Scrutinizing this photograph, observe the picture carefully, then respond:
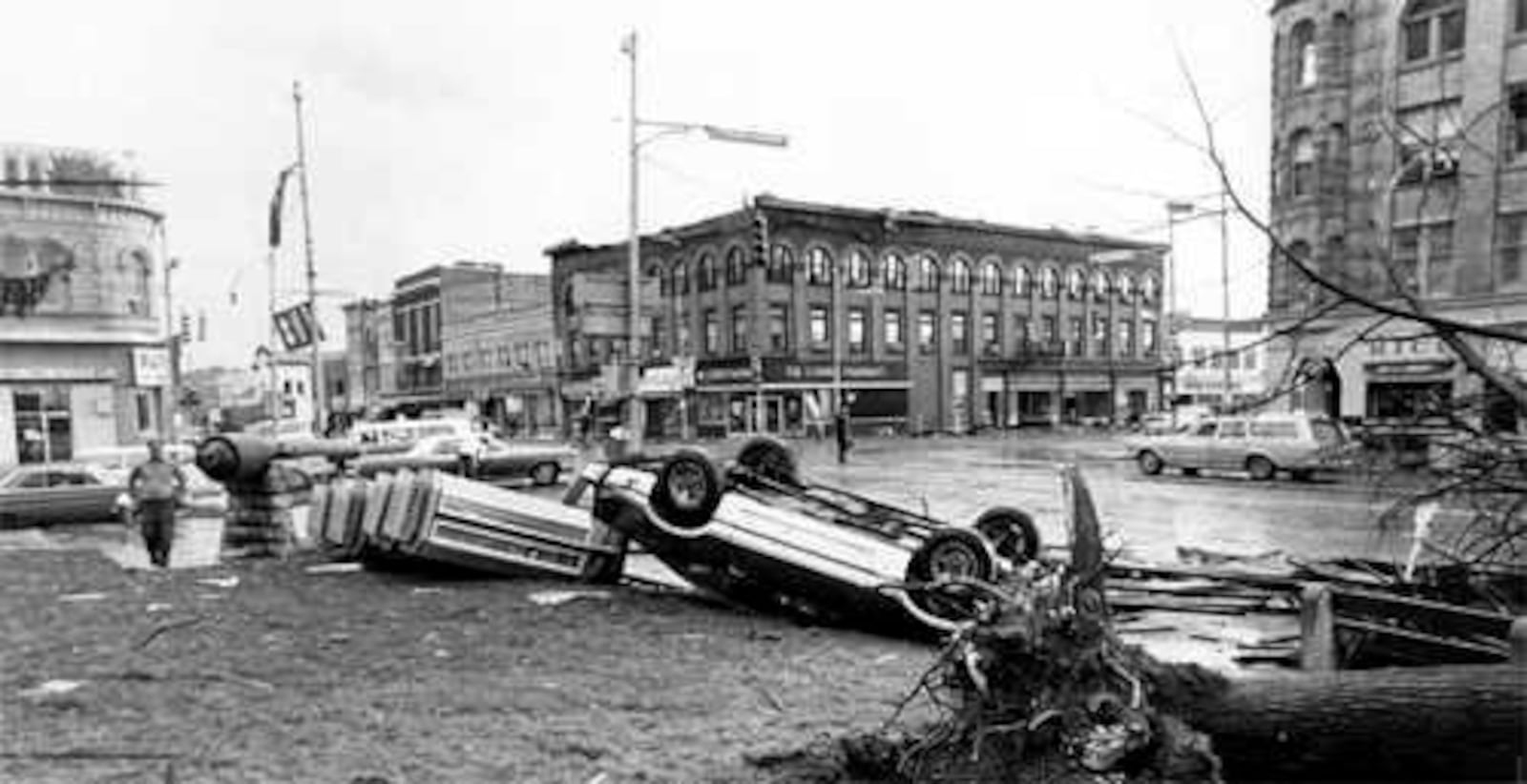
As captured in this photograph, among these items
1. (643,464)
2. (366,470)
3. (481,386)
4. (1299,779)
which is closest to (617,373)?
(366,470)

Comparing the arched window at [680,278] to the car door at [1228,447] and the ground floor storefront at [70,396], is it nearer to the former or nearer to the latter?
the ground floor storefront at [70,396]

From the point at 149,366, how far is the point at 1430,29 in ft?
136

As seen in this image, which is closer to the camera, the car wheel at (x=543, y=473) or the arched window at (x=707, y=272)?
the car wheel at (x=543, y=473)

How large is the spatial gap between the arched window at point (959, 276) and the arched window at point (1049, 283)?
20.3ft

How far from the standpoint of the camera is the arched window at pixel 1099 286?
6131cm

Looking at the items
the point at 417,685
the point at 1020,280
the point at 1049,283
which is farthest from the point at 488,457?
the point at 1049,283

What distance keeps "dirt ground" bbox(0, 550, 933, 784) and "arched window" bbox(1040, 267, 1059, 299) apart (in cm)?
5367

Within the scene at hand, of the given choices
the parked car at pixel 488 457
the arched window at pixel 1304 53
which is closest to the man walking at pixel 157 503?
the parked car at pixel 488 457

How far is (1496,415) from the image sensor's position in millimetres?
5840

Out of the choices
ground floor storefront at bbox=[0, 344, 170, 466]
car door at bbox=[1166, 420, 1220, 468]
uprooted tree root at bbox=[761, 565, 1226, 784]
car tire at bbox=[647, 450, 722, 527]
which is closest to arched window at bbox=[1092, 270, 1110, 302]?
car door at bbox=[1166, 420, 1220, 468]

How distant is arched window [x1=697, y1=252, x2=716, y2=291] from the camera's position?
51656 mm

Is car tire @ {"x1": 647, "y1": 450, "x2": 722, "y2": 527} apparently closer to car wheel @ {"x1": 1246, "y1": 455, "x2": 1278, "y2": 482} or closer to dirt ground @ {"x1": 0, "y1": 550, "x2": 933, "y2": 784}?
dirt ground @ {"x1": 0, "y1": 550, "x2": 933, "y2": 784}

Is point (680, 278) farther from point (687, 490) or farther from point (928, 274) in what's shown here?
point (687, 490)

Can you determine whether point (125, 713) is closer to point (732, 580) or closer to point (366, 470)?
point (732, 580)
